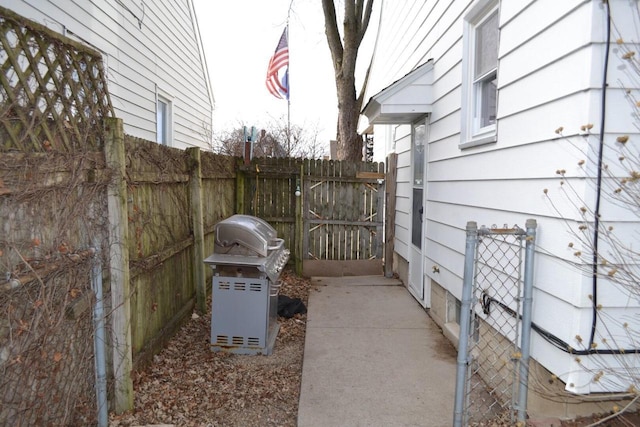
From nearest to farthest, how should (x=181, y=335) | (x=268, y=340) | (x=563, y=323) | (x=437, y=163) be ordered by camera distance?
1. (x=563, y=323)
2. (x=268, y=340)
3. (x=181, y=335)
4. (x=437, y=163)

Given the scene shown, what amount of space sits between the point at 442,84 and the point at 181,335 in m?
4.02

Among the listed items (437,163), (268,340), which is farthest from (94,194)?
(437,163)

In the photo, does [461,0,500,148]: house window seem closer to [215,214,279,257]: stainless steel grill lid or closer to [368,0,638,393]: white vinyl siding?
[368,0,638,393]: white vinyl siding

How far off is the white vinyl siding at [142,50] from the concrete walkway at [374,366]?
4.24 meters

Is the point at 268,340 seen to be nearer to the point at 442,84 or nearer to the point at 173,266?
the point at 173,266

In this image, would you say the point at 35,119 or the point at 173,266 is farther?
the point at 173,266

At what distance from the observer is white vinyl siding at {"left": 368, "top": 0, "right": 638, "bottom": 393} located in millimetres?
2398

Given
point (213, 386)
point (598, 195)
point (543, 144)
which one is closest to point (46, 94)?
point (213, 386)

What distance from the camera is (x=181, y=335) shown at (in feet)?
16.0

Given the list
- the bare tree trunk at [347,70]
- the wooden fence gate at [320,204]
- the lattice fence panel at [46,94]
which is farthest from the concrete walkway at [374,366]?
the bare tree trunk at [347,70]

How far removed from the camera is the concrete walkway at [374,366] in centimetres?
328

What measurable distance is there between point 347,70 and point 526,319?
26.6 feet

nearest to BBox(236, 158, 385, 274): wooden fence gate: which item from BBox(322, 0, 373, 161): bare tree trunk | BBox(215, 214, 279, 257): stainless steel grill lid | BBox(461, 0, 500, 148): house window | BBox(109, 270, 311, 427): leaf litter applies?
BBox(322, 0, 373, 161): bare tree trunk

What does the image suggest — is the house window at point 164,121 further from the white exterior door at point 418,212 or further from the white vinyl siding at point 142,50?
the white exterior door at point 418,212
